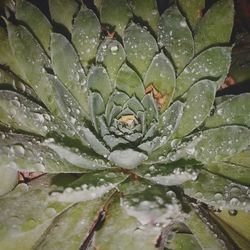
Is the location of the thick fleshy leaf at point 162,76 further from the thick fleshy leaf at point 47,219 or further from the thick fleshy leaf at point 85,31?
the thick fleshy leaf at point 47,219

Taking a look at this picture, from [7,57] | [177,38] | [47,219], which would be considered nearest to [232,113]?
[177,38]

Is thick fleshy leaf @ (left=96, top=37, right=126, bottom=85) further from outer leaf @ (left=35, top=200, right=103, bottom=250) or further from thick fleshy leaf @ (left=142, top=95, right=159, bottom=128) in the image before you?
outer leaf @ (left=35, top=200, right=103, bottom=250)

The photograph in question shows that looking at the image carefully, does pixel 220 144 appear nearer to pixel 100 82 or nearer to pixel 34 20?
pixel 100 82

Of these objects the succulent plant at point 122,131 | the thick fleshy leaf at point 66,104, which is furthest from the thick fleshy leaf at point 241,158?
the thick fleshy leaf at point 66,104

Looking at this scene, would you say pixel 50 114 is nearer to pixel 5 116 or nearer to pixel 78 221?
pixel 5 116

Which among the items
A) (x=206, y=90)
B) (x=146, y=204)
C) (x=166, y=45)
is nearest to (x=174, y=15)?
(x=166, y=45)

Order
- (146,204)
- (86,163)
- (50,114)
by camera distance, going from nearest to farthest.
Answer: (146,204) < (86,163) < (50,114)
